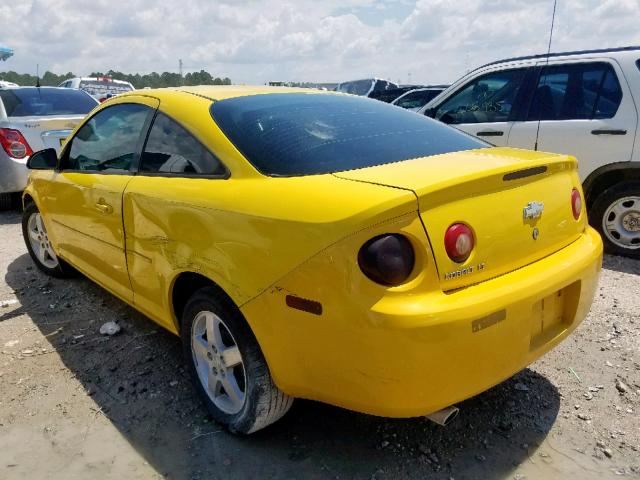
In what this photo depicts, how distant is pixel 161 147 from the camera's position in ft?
9.29

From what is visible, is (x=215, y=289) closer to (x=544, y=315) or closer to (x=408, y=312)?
(x=408, y=312)

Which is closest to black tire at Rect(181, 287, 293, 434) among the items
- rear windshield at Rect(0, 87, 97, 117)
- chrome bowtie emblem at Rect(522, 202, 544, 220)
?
chrome bowtie emblem at Rect(522, 202, 544, 220)

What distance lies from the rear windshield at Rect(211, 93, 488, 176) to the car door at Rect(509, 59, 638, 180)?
95.6 inches

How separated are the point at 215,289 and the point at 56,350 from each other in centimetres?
158

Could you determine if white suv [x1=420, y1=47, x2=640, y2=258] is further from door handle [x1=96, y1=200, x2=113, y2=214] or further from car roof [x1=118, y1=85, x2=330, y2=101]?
door handle [x1=96, y1=200, x2=113, y2=214]

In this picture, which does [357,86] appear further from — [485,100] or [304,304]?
[304,304]

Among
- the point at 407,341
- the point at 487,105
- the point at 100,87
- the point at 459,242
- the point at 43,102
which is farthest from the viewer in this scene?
the point at 100,87

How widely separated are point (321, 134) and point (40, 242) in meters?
3.11

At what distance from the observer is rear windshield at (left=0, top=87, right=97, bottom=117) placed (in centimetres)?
723

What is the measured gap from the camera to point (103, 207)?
3.13 m

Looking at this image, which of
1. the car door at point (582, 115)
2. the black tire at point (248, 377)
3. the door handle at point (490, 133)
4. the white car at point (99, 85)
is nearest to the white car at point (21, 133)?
the door handle at point (490, 133)

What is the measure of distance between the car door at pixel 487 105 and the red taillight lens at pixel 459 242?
3.72 m

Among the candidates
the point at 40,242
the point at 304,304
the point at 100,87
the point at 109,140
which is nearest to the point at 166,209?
the point at 304,304

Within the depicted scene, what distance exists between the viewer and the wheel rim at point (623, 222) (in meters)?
4.77
